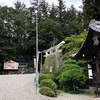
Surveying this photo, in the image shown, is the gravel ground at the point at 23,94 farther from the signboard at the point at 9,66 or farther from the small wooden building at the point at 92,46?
the signboard at the point at 9,66

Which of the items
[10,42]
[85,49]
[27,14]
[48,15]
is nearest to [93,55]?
[85,49]

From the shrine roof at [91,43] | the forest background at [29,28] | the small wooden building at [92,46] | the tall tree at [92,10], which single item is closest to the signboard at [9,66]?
the forest background at [29,28]

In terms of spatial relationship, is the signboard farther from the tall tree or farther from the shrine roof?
the shrine roof

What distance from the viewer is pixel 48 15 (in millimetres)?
34469

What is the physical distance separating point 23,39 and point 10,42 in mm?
3997

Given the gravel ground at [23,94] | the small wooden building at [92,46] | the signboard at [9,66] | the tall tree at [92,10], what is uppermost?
the tall tree at [92,10]

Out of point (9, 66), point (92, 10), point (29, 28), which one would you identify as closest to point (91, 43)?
point (92, 10)

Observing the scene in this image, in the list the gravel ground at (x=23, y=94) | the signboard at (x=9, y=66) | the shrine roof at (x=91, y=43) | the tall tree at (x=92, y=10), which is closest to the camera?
the shrine roof at (x=91, y=43)

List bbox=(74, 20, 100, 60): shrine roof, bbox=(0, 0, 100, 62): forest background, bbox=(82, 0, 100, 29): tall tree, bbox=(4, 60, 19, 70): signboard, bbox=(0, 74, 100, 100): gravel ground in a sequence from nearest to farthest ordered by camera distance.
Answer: bbox=(74, 20, 100, 60): shrine roof → bbox=(0, 74, 100, 100): gravel ground → bbox=(82, 0, 100, 29): tall tree → bbox=(4, 60, 19, 70): signboard → bbox=(0, 0, 100, 62): forest background

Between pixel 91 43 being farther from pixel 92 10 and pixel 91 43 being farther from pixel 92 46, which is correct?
pixel 92 10

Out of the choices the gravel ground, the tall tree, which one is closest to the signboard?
the gravel ground

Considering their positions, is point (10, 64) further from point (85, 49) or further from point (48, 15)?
point (85, 49)

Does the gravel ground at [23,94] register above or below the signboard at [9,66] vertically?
Answer: below

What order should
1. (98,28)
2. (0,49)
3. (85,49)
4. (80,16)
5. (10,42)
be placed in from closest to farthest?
(98,28)
(85,49)
(80,16)
(0,49)
(10,42)
